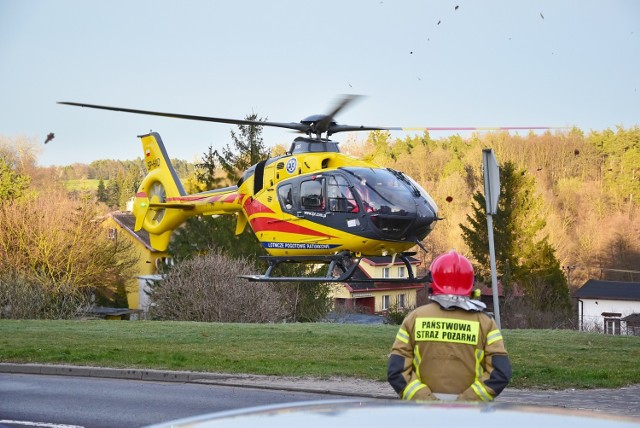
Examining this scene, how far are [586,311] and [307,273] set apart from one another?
25418 millimetres

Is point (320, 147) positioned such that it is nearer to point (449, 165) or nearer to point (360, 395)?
point (360, 395)

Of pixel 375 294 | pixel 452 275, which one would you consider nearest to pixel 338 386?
pixel 452 275

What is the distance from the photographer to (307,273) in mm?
52094

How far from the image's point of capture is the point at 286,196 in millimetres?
20719

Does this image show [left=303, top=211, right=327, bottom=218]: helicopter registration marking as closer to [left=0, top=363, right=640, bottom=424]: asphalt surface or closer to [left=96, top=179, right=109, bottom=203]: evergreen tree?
[left=0, top=363, right=640, bottom=424]: asphalt surface

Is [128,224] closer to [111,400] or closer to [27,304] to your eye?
[27,304]

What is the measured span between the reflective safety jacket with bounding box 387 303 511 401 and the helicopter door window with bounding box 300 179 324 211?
13.7m

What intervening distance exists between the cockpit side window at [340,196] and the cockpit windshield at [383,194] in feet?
Result: 0.76

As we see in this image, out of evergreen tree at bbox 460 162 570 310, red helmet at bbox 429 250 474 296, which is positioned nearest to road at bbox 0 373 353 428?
red helmet at bbox 429 250 474 296

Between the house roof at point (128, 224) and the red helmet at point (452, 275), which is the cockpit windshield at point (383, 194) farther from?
the house roof at point (128, 224)

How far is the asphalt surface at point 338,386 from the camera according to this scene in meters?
13.3

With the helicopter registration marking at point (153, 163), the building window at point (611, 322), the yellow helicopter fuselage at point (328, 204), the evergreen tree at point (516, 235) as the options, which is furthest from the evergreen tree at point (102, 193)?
the yellow helicopter fuselage at point (328, 204)

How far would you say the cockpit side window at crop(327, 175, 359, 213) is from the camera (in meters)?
19.6

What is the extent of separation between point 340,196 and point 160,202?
665cm
